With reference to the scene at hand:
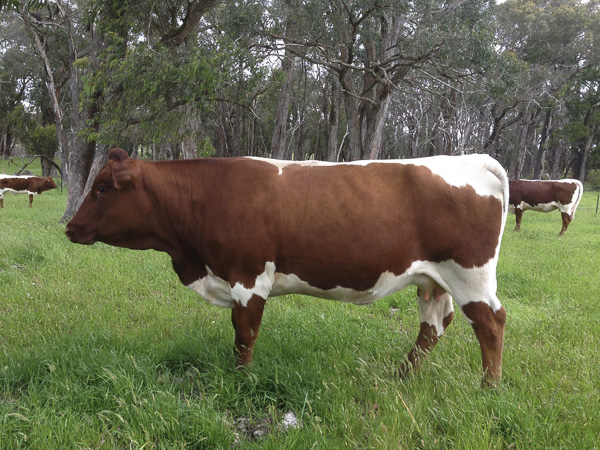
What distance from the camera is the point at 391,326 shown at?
466cm

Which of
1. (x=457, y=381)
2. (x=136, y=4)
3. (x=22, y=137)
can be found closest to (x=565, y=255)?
(x=457, y=381)

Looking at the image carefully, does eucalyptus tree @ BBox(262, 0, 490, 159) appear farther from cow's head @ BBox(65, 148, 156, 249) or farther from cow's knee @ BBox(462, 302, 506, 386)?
cow's knee @ BBox(462, 302, 506, 386)

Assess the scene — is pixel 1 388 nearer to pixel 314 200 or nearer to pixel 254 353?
pixel 254 353

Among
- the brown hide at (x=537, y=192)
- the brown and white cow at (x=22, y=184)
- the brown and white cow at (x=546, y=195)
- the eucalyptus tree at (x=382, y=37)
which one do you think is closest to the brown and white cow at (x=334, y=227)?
the eucalyptus tree at (x=382, y=37)

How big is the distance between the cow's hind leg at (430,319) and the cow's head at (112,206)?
A: 2277mm

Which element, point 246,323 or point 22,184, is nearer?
point 246,323

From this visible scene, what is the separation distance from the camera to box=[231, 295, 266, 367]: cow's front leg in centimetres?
313

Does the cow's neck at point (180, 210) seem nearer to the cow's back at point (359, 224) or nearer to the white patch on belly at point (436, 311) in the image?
the cow's back at point (359, 224)

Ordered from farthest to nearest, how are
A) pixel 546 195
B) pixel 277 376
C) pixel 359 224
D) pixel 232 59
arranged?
pixel 546 195
pixel 232 59
pixel 277 376
pixel 359 224

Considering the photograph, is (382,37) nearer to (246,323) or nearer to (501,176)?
(501,176)

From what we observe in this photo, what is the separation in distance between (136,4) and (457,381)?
10308mm

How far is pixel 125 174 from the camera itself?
3.19 metres

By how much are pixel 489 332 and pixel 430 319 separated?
579mm

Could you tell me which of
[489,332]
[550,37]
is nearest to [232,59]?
[489,332]
